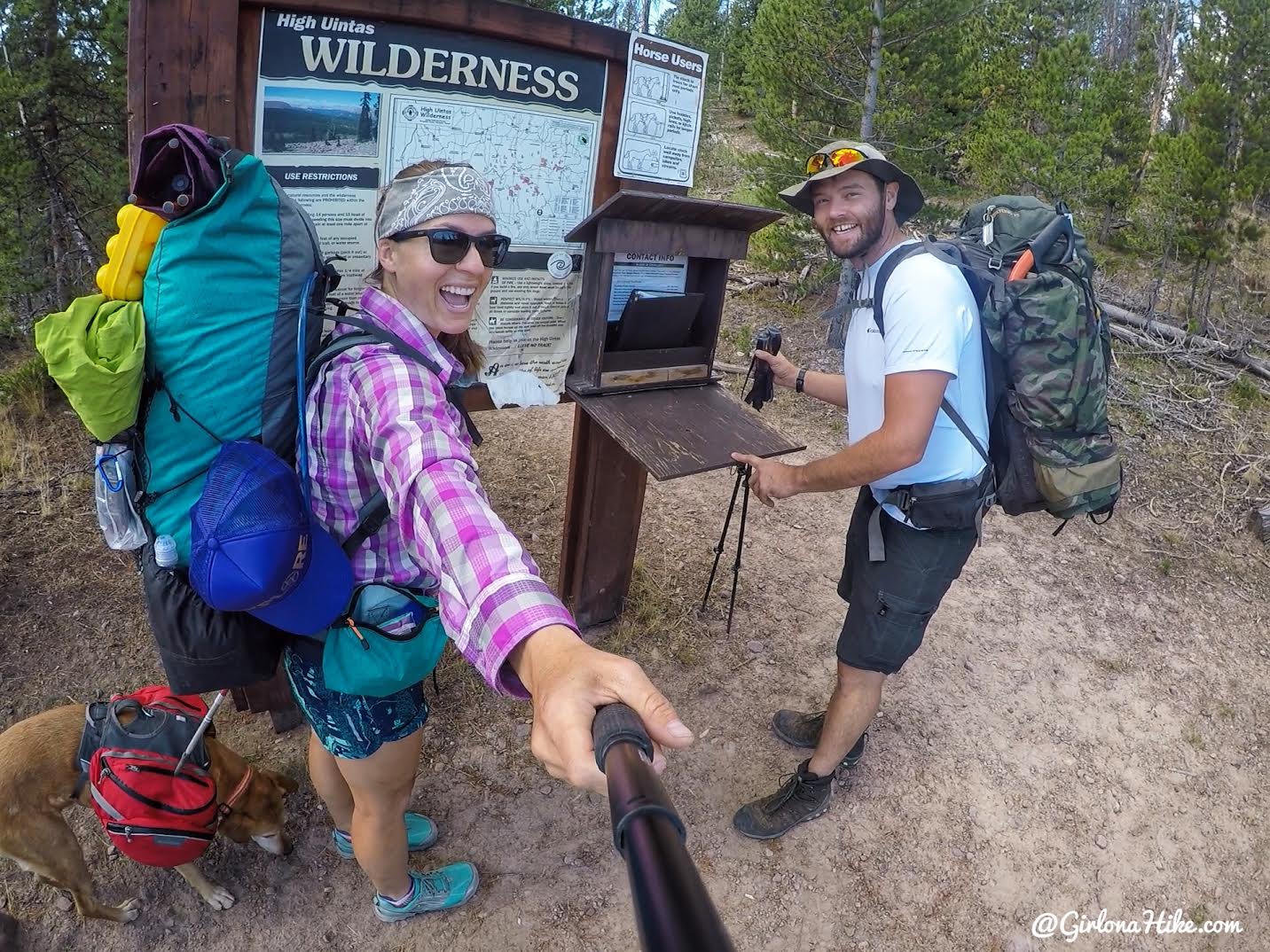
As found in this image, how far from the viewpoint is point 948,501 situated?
7.34 ft

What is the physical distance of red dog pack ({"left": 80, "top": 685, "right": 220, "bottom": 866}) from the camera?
1907 millimetres

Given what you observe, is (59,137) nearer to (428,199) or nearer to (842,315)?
(428,199)

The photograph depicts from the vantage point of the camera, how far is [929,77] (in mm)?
7449

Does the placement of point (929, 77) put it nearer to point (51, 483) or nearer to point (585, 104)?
point (585, 104)

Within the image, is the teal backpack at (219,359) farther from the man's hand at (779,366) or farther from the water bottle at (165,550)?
the man's hand at (779,366)

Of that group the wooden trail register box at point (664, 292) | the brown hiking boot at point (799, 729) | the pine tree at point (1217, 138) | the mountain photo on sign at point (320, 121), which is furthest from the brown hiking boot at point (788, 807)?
the pine tree at point (1217, 138)

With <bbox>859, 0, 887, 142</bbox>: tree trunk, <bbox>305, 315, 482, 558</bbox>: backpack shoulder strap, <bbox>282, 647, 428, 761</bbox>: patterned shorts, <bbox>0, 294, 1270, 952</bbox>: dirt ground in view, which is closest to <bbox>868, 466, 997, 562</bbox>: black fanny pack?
<bbox>0, 294, 1270, 952</bbox>: dirt ground

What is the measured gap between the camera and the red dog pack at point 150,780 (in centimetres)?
191

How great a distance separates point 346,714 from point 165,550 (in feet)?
1.77

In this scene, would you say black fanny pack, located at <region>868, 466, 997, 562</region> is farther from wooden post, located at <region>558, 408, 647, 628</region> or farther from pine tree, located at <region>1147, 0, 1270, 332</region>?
pine tree, located at <region>1147, 0, 1270, 332</region>

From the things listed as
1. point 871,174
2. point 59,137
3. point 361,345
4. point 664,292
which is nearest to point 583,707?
point 361,345

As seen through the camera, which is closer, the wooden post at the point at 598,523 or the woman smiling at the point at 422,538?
the woman smiling at the point at 422,538

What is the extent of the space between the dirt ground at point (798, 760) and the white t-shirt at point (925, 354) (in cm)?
141

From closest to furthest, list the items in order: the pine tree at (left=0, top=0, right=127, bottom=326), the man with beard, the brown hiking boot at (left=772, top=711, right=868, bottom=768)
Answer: the man with beard
the brown hiking boot at (left=772, top=711, right=868, bottom=768)
the pine tree at (left=0, top=0, right=127, bottom=326)
